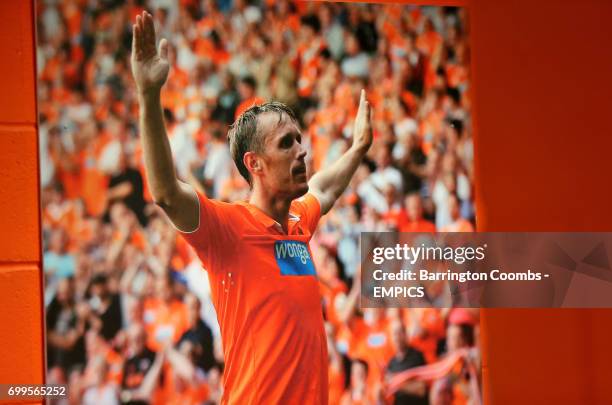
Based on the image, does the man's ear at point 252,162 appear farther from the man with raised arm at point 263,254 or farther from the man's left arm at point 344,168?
the man's left arm at point 344,168

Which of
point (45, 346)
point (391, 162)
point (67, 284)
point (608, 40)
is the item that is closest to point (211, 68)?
point (391, 162)

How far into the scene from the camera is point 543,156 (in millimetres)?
2766

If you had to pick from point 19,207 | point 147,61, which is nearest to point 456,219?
point 147,61

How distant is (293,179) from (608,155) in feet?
4.23

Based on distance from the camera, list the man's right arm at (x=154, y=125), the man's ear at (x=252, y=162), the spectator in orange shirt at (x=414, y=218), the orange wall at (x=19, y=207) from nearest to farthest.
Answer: the man's right arm at (x=154, y=125)
the orange wall at (x=19, y=207)
the man's ear at (x=252, y=162)
the spectator in orange shirt at (x=414, y=218)

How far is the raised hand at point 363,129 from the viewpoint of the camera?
265cm

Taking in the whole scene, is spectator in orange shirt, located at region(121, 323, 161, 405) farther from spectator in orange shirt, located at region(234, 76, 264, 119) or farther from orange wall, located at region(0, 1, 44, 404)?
spectator in orange shirt, located at region(234, 76, 264, 119)

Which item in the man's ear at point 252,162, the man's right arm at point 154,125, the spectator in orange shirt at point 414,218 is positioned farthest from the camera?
the spectator in orange shirt at point 414,218

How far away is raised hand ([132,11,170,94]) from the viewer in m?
2.33

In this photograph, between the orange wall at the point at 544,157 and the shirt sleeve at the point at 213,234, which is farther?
the orange wall at the point at 544,157

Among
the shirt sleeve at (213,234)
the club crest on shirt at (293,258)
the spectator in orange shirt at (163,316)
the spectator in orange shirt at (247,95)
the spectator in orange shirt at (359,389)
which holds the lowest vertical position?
the spectator in orange shirt at (359,389)

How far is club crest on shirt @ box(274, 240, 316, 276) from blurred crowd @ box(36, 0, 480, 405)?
54 millimetres

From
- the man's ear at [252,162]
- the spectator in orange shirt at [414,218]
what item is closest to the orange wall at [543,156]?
the spectator in orange shirt at [414,218]

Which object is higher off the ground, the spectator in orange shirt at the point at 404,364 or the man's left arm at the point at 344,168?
the man's left arm at the point at 344,168
